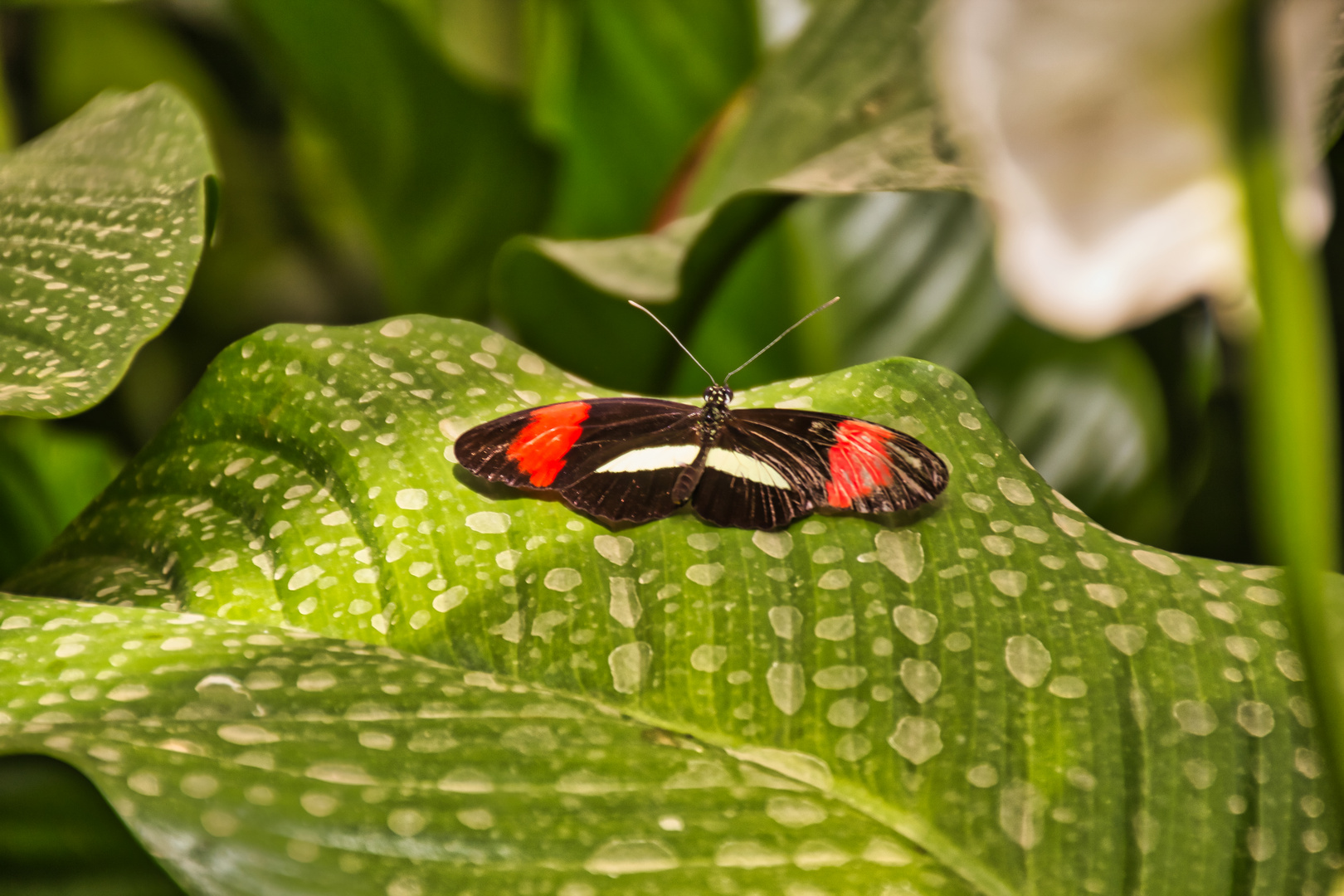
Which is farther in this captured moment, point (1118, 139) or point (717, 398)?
point (717, 398)

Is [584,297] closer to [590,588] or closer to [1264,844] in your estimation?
[590,588]

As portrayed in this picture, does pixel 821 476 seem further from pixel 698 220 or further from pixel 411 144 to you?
pixel 411 144

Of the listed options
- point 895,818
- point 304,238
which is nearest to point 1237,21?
point 895,818

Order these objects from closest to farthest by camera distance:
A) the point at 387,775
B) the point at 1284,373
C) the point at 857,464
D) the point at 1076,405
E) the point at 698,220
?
the point at 1284,373
the point at 387,775
the point at 857,464
the point at 698,220
the point at 1076,405

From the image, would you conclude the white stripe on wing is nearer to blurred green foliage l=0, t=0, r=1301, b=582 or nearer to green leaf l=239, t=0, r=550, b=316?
blurred green foliage l=0, t=0, r=1301, b=582

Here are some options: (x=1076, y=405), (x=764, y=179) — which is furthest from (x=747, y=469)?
(x=1076, y=405)

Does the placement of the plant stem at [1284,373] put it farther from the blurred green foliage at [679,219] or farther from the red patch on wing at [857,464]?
the blurred green foliage at [679,219]

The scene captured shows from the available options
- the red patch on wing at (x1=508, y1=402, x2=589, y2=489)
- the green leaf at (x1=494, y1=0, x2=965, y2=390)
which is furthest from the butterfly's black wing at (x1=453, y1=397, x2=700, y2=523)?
the green leaf at (x1=494, y1=0, x2=965, y2=390)

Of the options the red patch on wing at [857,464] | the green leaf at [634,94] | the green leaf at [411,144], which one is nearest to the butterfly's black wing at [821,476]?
the red patch on wing at [857,464]
